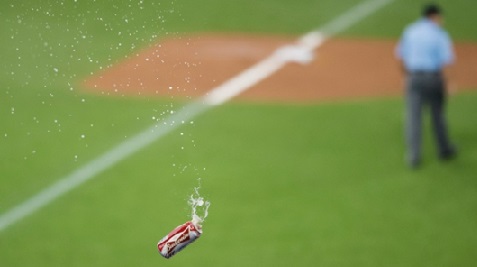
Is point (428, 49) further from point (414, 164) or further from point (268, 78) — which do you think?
point (268, 78)

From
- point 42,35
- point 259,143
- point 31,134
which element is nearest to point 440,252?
point 259,143

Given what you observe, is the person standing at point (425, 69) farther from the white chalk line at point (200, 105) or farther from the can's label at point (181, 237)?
the can's label at point (181, 237)

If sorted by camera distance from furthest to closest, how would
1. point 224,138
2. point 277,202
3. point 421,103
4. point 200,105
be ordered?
point 200,105 < point 224,138 < point 421,103 < point 277,202

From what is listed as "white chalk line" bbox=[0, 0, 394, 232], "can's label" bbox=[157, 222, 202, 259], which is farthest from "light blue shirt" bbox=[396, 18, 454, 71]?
"can's label" bbox=[157, 222, 202, 259]

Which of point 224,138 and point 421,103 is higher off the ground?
point 224,138

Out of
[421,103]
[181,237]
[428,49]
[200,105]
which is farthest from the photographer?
[200,105]

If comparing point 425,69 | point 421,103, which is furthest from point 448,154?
point 425,69
